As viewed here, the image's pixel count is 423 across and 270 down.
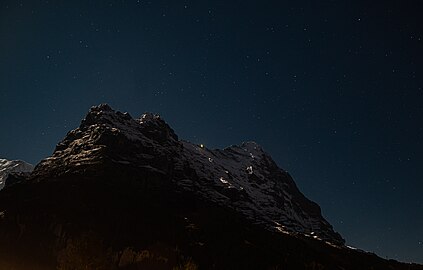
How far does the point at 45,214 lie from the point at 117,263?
39822 mm

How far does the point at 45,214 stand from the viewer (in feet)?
470

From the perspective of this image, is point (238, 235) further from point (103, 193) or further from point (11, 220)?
point (11, 220)

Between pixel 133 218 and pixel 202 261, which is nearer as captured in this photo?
pixel 202 261

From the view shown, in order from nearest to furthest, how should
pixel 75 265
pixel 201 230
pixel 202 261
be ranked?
1. pixel 75 265
2. pixel 202 261
3. pixel 201 230

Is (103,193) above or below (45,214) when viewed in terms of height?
above

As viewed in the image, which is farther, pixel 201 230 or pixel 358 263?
pixel 358 263

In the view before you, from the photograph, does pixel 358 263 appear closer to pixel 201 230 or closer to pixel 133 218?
pixel 201 230

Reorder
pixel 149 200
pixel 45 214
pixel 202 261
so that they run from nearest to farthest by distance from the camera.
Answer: pixel 202 261
pixel 45 214
pixel 149 200

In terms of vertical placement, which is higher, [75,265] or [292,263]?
[292,263]

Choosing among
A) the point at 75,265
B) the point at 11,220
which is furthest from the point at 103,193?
the point at 75,265

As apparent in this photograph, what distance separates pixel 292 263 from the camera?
507ft

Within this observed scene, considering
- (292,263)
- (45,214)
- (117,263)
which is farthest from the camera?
(292,263)

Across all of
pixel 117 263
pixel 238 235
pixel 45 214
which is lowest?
pixel 117 263

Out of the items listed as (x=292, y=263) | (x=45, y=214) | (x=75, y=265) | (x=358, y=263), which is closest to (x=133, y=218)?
(x=45, y=214)
